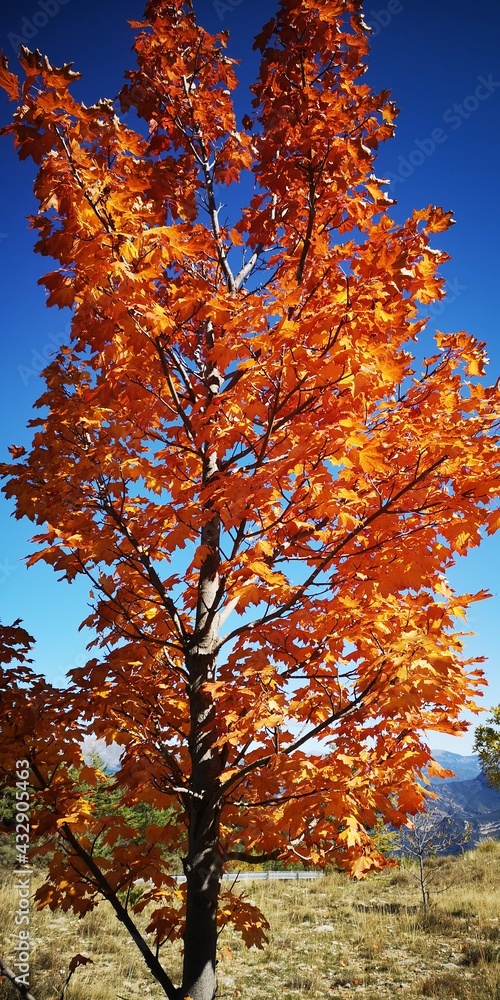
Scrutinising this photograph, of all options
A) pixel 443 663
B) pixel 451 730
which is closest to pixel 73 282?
pixel 443 663

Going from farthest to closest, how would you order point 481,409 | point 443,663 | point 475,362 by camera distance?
point 475,362, point 481,409, point 443,663

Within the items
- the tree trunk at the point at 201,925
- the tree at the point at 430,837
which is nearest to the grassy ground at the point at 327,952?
the tree at the point at 430,837

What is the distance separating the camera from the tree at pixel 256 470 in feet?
8.00

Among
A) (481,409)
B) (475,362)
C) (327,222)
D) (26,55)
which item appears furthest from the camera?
(327,222)

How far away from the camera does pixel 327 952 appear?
1032cm

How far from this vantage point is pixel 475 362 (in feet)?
9.62

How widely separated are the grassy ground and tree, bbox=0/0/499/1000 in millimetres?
4341

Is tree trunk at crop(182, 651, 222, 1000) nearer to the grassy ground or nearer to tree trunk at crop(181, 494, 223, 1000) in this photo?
tree trunk at crop(181, 494, 223, 1000)

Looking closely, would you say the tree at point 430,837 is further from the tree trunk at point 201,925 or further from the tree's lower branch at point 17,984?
the tree's lower branch at point 17,984

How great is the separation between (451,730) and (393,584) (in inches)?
38.4

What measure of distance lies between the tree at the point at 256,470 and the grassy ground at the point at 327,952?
4.34 m

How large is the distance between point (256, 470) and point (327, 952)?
1191 centimetres

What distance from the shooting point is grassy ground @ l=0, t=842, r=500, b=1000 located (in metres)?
8.12

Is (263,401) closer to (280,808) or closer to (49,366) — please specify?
(49,366)
